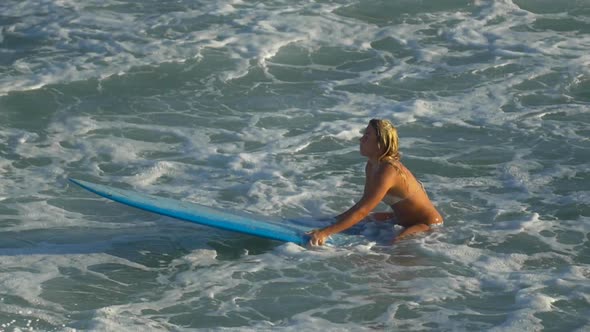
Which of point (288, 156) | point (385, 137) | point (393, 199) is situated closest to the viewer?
point (385, 137)

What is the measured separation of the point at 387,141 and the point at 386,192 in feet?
1.10

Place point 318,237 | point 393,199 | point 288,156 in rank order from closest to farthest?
point 318,237 → point 393,199 → point 288,156

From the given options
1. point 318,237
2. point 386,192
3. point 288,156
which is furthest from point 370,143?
point 288,156

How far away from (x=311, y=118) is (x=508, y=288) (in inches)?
142

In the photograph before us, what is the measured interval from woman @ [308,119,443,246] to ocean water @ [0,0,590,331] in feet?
0.45

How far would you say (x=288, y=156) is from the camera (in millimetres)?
8406

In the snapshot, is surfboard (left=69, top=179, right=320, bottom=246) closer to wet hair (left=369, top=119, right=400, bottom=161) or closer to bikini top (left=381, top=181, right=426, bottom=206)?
bikini top (left=381, top=181, right=426, bottom=206)

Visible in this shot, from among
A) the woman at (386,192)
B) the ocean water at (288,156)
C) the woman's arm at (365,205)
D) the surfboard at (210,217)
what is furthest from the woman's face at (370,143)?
the surfboard at (210,217)

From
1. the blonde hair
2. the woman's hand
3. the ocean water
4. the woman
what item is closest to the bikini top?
the woman

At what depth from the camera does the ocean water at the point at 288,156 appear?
5871 millimetres

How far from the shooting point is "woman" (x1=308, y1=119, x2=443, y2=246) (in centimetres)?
664

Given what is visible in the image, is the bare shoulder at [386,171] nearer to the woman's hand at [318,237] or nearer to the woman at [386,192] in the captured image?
the woman at [386,192]

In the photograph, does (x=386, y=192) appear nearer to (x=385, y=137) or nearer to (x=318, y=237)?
(x=385, y=137)

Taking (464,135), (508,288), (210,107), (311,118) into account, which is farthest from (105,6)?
(508,288)
